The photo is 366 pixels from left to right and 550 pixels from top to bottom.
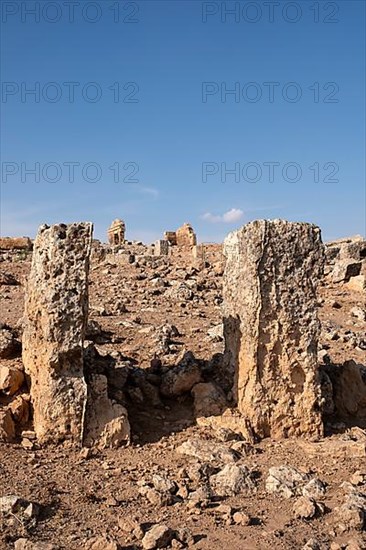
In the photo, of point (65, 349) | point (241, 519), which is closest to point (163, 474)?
point (241, 519)

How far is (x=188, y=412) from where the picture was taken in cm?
716

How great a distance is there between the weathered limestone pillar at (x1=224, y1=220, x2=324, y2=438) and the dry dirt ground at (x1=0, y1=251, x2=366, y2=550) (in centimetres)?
38

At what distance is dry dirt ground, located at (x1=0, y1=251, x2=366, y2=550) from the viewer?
460 cm

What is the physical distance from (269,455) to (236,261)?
96.0 inches

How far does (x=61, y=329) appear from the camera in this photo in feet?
20.6

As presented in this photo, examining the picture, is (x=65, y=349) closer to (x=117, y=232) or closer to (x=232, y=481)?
(x=232, y=481)

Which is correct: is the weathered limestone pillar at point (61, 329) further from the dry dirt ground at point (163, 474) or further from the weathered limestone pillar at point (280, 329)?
the weathered limestone pillar at point (280, 329)

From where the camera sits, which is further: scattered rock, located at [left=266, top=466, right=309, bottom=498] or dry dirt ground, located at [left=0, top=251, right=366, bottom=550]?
scattered rock, located at [left=266, top=466, right=309, bottom=498]

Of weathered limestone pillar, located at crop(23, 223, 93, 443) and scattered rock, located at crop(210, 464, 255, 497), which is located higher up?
weathered limestone pillar, located at crop(23, 223, 93, 443)

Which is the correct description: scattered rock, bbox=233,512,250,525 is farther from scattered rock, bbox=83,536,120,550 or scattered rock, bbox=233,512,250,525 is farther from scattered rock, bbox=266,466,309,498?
scattered rock, bbox=83,536,120,550

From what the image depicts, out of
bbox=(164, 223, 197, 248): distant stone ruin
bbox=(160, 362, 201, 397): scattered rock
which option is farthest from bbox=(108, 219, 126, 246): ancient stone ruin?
bbox=(160, 362, 201, 397): scattered rock

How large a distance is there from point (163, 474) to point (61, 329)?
193cm

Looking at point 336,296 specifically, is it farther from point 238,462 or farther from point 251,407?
point 238,462

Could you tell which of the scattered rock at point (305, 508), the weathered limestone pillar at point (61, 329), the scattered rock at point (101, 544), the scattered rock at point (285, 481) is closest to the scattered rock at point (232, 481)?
the scattered rock at point (285, 481)
